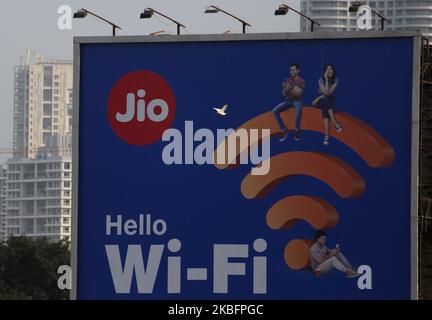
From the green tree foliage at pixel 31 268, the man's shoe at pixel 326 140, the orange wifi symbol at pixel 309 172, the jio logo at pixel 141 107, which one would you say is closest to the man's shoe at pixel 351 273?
the orange wifi symbol at pixel 309 172

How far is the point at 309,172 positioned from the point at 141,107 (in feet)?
13.6

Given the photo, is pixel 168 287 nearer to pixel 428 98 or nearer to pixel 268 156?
pixel 268 156

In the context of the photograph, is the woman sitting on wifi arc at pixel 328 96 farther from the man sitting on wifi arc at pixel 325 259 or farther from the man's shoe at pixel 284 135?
the man sitting on wifi arc at pixel 325 259

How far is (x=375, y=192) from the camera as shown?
42094 millimetres

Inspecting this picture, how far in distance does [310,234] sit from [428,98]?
4799 millimetres

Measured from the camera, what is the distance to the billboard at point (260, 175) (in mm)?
41938

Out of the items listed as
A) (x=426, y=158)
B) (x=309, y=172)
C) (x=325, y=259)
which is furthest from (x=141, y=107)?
(x=426, y=158)

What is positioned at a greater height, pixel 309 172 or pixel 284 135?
pixel 284 135

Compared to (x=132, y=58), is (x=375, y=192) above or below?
below

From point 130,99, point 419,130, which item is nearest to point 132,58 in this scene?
point 130,99

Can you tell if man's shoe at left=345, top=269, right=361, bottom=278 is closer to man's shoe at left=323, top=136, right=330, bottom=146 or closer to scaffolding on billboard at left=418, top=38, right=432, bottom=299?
scaffolding on billboard at left=418, top=38, right=432, bottom=299

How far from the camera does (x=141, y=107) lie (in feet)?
141

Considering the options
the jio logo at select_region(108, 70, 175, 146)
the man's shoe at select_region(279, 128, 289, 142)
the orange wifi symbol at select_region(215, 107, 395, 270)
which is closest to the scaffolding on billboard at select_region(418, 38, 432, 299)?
the orange wifi symbol at select_region(215, 107, 395, 270)

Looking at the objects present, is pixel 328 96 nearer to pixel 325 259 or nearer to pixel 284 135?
pixel 284 135
